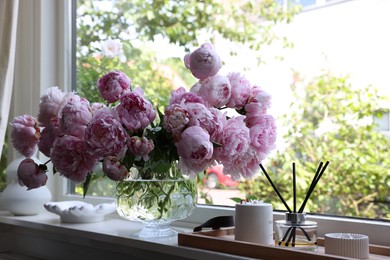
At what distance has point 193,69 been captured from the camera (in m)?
1.35

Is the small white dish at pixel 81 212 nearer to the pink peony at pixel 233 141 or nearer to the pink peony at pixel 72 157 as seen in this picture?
the pink peony at pixel 72 157

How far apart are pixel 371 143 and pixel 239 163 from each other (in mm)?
396

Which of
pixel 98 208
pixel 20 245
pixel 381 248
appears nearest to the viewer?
pixel 381 248

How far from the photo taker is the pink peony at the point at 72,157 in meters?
1.29

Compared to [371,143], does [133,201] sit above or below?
below

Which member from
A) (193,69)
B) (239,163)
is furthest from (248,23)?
(239,163)

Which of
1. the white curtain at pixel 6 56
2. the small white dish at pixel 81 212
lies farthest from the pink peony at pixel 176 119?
the white curtain at pixel 6 56

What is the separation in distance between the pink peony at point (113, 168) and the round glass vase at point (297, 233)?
0.38m

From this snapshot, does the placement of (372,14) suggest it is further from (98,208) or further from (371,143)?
(98,208)

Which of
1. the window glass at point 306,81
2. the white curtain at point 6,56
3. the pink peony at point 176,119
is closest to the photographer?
the pink peony at point 176,119

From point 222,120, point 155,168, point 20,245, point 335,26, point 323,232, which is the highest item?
point 335,26

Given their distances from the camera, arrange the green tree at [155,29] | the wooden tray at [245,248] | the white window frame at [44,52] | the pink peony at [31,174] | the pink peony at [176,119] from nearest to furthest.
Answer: the wooden tray at [245,248], the pink peony at [176,119], the pink peony at [31,174], the green tree at [155,29], the white window frame at [44,52]

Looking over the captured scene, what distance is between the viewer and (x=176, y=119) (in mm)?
1274

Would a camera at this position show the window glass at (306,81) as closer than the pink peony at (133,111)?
No
